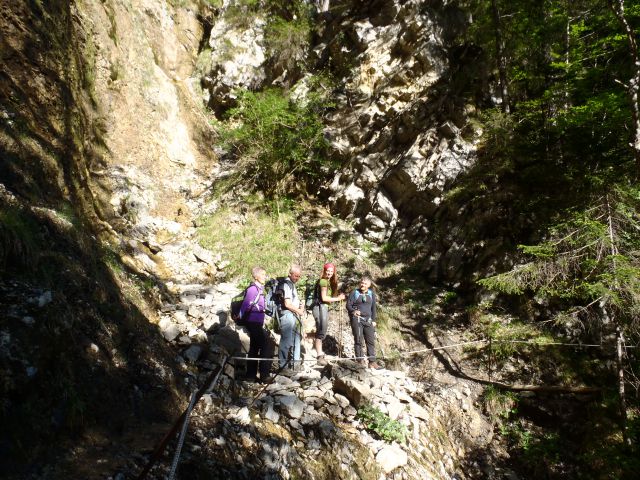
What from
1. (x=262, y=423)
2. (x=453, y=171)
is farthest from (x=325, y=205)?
(x=262, y=423)

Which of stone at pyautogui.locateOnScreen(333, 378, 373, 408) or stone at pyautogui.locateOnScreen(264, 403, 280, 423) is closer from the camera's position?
stone at pyautogui.locateOnScreen(264, 403, 280, 423)

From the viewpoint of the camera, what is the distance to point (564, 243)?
6.09 m

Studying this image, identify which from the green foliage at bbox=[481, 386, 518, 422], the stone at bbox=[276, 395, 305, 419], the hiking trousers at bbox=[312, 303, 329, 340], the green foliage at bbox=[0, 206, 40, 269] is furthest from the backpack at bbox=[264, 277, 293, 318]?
the green foliage at bbox=[481, 386, 518, 422]

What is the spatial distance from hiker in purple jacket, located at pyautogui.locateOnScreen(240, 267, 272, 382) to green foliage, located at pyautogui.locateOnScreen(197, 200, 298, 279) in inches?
147

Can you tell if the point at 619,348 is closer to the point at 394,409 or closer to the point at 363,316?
the point at 394,409

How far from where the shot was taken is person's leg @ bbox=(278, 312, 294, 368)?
20.1 ft

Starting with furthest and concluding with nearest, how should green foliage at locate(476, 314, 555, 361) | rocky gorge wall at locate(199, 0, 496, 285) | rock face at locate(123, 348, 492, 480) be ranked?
1. rocky gorge wall at locate(199, 0, 496, 285)
2. green foliage at locate(476, 314, 555, 361)
3. rock face at locate(123, 348, 492, 480)

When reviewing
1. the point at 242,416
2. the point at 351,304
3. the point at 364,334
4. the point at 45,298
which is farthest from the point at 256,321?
the point at 45,298

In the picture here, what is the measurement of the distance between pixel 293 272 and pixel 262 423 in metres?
2.50

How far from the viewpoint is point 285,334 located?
243 inches

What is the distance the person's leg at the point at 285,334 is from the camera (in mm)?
6137

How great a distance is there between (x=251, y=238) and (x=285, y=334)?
5106 millimetres

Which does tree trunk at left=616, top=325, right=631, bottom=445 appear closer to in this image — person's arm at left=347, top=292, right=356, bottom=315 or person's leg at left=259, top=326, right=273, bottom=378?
person's arm at left=347, top=292, right=356, bottom=315

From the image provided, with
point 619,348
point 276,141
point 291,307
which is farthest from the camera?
point 276,141
